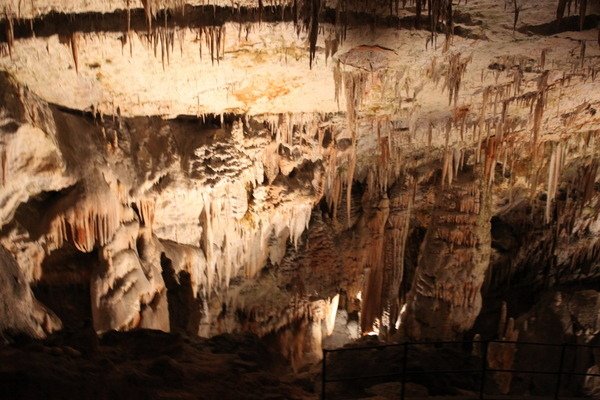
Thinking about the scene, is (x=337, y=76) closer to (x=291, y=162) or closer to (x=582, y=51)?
(x=291, y=162)

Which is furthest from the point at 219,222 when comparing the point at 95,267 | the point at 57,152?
the point at 57,152

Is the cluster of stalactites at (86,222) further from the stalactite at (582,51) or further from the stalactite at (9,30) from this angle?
the stalactite at (582,51)

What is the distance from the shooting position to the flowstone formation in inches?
177

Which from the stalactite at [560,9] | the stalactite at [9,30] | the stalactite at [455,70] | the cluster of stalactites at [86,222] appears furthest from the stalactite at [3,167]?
the stalactite at [560,9]

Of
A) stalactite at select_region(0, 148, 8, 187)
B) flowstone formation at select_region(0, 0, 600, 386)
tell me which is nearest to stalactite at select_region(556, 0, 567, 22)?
flowstone formation at select_region(0, 0, 600, 386)

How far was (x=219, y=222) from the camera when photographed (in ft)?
26.0

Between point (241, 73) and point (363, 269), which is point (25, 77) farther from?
point (363, 269)

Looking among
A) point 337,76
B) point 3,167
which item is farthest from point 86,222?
point 337,76

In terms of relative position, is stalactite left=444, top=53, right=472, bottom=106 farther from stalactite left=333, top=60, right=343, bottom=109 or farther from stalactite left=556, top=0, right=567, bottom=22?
stalactite left=333, top=60, right=343, bottom=109

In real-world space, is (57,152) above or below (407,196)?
above

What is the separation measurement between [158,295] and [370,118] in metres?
4.71

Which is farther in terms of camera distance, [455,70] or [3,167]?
[455,70]

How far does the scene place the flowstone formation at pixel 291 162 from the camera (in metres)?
4.49

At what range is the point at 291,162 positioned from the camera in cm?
814
